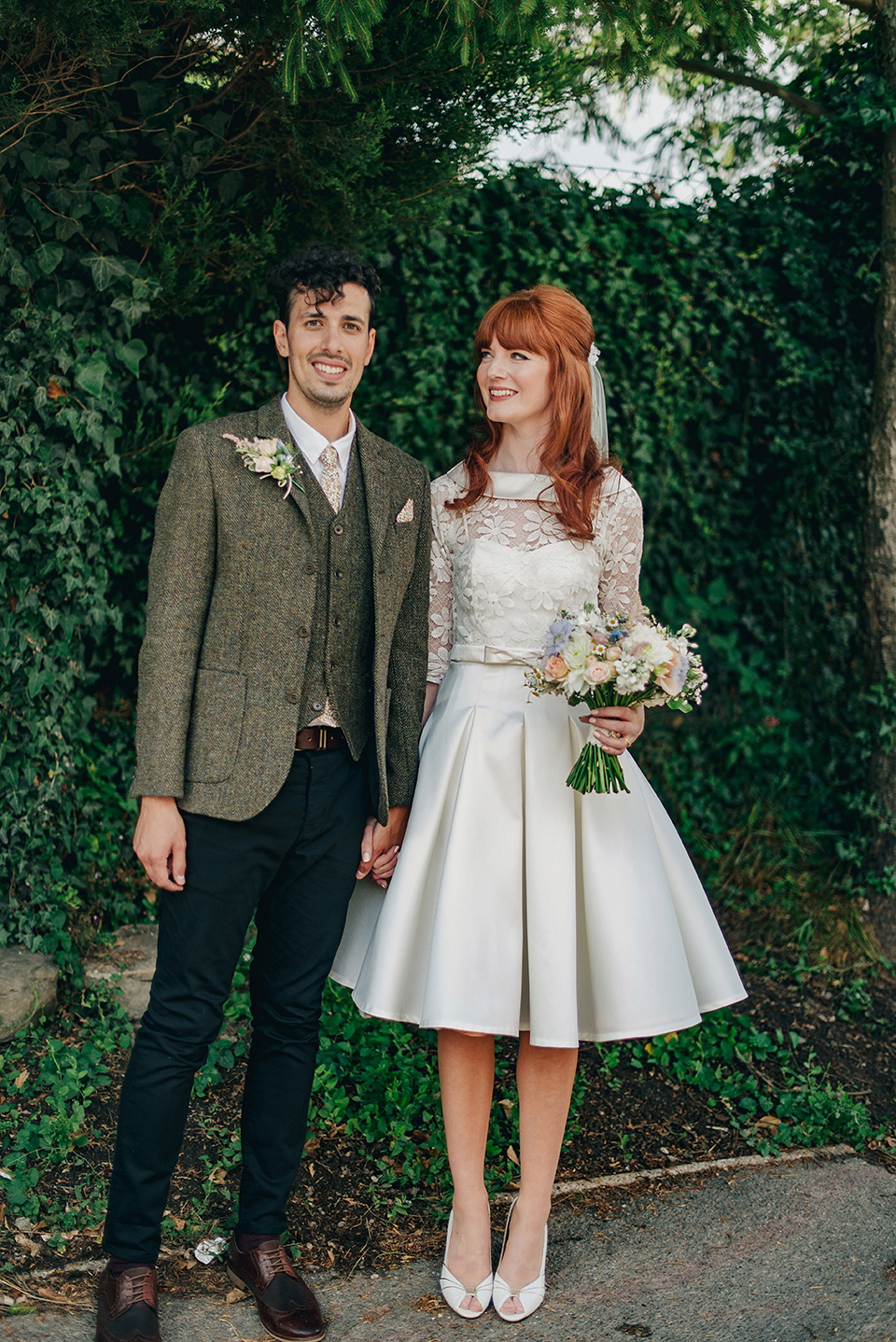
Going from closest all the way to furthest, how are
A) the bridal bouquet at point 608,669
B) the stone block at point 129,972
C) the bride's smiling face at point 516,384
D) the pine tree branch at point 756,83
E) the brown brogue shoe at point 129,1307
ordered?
1. the brown brogue shoe at point 129,1307
2. the bridal bouquet at point 608,669
3. the bride's smiling face at point 516,384
4. the stone block at point 129,972
5. the pine tree branch at point 756,83

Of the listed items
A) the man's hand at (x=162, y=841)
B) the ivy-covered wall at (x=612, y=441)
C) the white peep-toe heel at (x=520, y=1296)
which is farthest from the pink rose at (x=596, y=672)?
the ivy-covered wall at (x=612, y=441)

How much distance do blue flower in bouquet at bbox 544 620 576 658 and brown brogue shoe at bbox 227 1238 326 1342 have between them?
58.8 inches

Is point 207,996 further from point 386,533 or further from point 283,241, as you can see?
point 283,241

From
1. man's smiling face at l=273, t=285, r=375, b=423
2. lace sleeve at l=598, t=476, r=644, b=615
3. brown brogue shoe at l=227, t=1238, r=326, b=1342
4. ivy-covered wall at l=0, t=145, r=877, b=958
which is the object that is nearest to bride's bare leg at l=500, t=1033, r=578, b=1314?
brown brogue shoe at l=227, t=1238, r=326, b=1342

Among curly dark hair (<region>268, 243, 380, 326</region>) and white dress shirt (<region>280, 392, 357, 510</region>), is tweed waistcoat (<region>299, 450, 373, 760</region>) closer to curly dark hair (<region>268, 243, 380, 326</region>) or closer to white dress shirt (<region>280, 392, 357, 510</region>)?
white dress shirt (<region>280, 392, 357, 510</region>)

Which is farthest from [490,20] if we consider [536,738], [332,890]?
[332,890]

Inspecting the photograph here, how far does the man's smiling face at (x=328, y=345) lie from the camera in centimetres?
241

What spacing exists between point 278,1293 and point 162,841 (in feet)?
3.45

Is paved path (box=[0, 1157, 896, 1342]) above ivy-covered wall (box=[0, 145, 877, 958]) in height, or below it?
below

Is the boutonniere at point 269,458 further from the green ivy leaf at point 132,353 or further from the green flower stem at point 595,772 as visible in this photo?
the green ivy leaf at point 132,353

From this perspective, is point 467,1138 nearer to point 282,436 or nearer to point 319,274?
point 282,436

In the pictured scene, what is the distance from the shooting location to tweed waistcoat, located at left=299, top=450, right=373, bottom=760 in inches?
96.0

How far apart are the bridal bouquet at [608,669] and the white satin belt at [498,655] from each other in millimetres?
132

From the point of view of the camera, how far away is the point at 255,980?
258 cm
